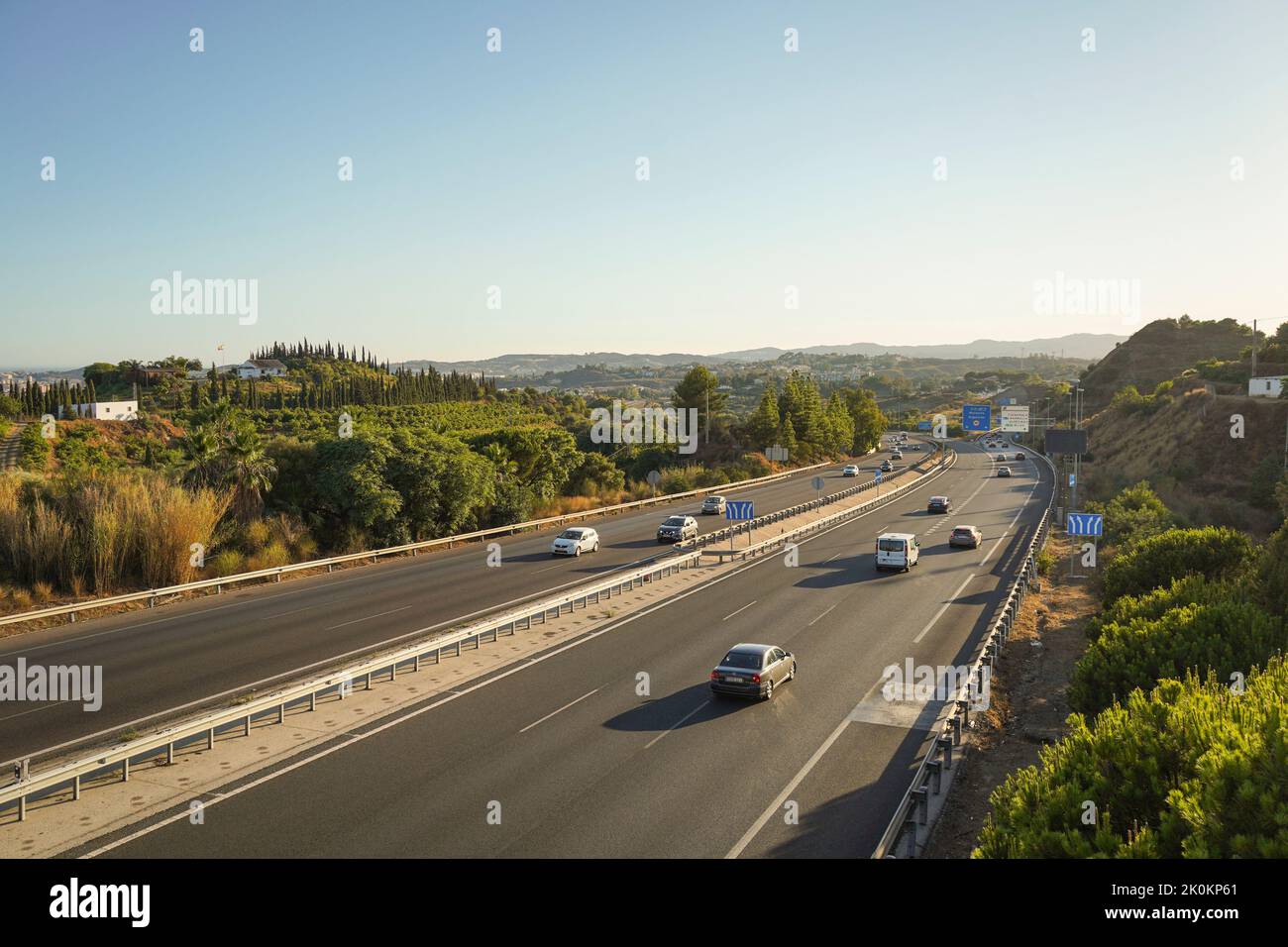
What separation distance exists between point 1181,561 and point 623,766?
1842cm

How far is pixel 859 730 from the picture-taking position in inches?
643

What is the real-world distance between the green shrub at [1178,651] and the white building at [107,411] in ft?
321

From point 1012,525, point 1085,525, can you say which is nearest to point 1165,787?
point 1085,525

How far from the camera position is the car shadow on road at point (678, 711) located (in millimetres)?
16359

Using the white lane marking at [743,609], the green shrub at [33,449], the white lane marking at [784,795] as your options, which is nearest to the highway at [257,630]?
Result: the white lane marking at [784,795]

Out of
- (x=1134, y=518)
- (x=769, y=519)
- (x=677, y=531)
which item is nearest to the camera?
(x=1134, y=518)

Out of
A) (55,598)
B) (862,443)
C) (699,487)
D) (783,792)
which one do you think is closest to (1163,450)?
(699,487)

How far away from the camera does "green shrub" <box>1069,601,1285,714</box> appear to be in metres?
14.8

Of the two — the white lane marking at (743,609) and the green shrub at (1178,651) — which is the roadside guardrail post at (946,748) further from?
the white lane marking at (743,609)

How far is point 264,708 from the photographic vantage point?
15555 mm

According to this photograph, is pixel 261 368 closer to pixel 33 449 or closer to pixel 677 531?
pixel 33 449

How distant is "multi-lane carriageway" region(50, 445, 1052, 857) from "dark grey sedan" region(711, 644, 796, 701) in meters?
0.35
